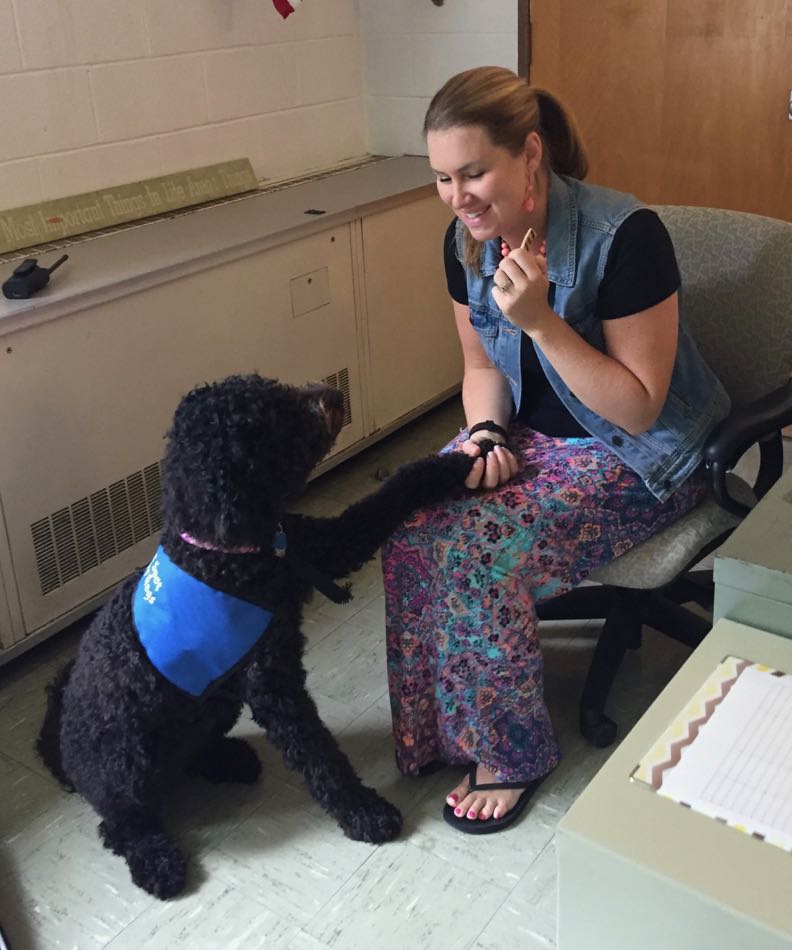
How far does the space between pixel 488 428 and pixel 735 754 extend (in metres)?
0.78

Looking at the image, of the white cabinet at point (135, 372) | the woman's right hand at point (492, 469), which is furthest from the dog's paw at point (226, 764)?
the woman's right hand at point (492, 469)

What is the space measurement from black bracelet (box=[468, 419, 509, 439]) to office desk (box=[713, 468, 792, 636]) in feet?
1.65

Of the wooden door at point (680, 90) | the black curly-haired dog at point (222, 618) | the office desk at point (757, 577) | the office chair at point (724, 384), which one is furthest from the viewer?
the wooden door at point (680, 90)

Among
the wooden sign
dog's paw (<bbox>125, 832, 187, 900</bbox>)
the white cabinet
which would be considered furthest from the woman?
the wooden sign

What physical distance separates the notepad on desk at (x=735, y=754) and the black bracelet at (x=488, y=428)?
653 millimetres

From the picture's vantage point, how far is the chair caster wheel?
179 cm

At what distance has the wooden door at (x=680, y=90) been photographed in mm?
2529

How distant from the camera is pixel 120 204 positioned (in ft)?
8.34

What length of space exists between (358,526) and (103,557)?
0.82m

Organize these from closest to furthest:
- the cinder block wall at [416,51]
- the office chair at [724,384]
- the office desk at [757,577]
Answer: the office desk at [757,577]
the office chair at [724,384]
the cinder block wall at [416,51]

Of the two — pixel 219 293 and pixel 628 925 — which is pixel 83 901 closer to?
pixel 628 925

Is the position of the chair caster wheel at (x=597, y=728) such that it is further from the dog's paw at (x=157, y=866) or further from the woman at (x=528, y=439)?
the dog's paw at (x=157, y=866)

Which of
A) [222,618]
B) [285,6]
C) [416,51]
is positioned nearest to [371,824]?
[222,618]

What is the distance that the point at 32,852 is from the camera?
168 cm
